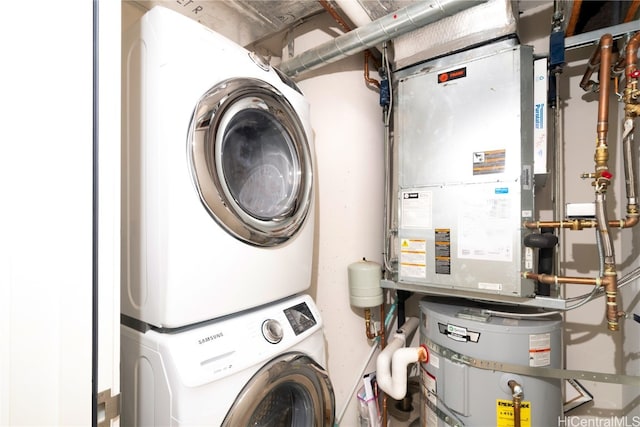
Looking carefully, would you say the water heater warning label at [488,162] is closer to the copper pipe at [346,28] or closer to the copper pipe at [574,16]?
the copper pipe at [574,16]

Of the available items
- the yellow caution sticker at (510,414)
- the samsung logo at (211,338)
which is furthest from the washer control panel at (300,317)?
the yellow caution sticker at (510,414)

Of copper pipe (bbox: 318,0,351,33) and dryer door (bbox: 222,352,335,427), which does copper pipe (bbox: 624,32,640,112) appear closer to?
copper pipe (bbox: 318,0,351,33)

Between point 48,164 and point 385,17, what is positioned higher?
point 385,17

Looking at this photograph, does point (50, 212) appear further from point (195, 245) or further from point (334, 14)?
point (334, 14)

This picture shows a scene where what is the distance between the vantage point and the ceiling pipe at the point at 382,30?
3.48 ft

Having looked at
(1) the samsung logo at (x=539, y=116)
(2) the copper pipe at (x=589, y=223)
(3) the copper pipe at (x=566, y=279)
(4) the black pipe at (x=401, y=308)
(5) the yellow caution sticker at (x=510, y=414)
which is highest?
(1) the samsung logo at (x=539, y=116)

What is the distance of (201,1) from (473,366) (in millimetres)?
1872

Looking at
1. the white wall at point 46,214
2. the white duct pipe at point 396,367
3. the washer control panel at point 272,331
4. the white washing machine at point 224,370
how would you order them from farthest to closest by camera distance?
the white duct pipe at point 396,367 → the washer control panel at point 272,331 → the white washing machine at point 224,370 → the white wall at point 46,214

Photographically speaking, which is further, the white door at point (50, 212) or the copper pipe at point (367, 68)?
the copper pipe at point (367, 68)

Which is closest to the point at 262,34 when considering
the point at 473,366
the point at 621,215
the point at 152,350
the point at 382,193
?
the point at 382,193

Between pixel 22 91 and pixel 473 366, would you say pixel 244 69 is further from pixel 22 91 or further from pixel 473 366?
pixel 473 366

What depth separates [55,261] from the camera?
19.6 inches

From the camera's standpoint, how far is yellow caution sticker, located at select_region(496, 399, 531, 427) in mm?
1011

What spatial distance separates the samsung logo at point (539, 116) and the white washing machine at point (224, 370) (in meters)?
1.20
